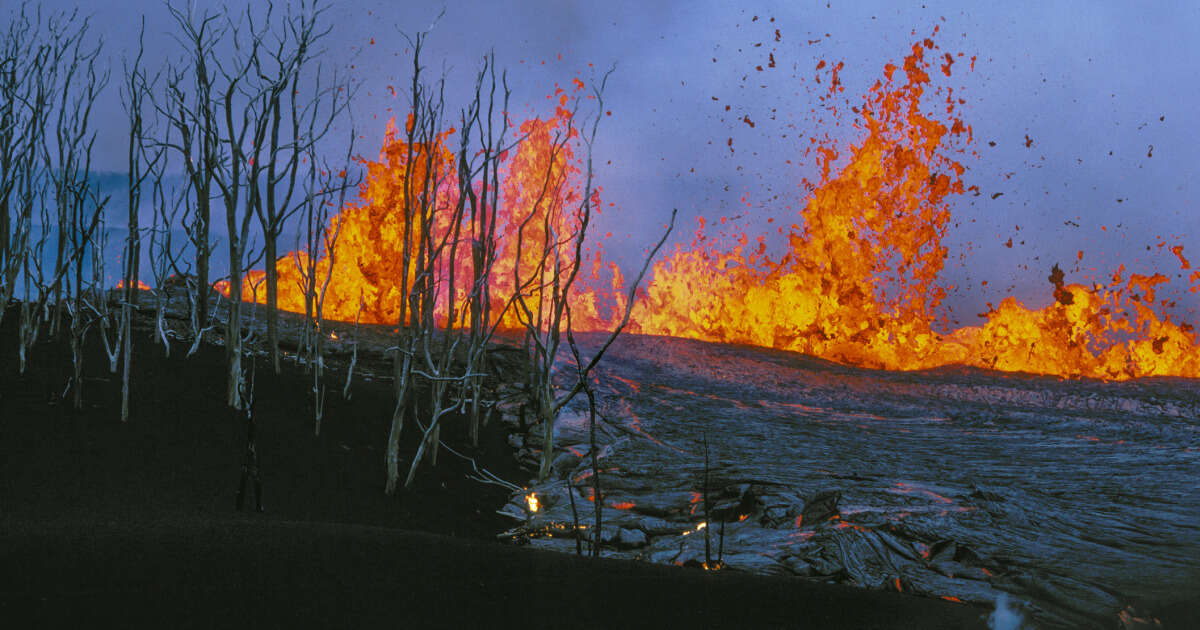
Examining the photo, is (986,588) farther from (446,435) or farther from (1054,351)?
(1054,351)

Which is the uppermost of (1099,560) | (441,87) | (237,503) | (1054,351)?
(441,87)

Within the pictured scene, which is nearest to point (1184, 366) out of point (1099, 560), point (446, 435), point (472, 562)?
point (1099, 560)

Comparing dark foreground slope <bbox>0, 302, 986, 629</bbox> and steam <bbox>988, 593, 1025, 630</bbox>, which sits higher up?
dark foreground slope <bbox>0, 302, 986, 629</bbox>

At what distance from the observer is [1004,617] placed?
2.47 m

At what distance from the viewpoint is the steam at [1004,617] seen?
2.33 metres

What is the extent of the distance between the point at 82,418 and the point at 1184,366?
57.9 feet

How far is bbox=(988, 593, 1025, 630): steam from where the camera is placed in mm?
2334

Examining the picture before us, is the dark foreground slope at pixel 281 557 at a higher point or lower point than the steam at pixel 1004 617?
higher

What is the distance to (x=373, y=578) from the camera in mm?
1993

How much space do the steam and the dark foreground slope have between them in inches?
2.3

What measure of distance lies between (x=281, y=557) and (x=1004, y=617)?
2.24m

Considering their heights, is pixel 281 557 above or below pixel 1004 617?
above

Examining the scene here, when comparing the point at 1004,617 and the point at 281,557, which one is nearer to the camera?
the point at 281,557

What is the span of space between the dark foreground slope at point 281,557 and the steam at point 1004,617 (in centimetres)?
6
